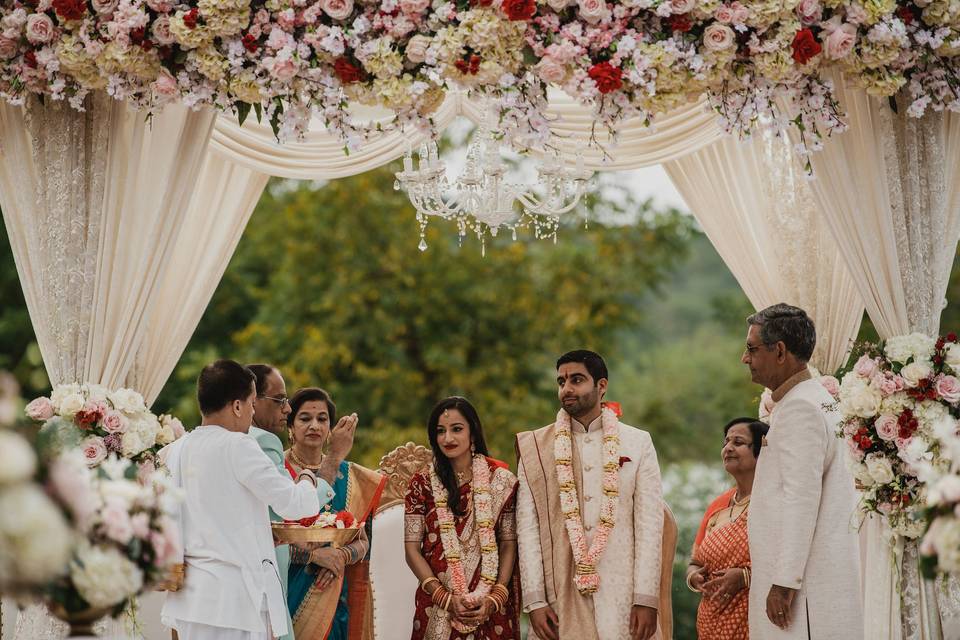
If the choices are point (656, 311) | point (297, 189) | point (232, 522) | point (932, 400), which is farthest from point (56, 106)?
point (656, 311)

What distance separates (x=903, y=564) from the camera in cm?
520

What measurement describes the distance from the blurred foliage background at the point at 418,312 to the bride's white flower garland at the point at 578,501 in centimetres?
824

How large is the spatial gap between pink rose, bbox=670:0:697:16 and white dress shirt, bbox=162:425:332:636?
2554mm

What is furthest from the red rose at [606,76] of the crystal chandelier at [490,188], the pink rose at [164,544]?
the pink rose at [164,544]

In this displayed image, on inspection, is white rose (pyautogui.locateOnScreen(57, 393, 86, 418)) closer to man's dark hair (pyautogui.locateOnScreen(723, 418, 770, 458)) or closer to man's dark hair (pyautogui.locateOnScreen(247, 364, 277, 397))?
man's dark hair (pyautogui.locateOnScreen(247, 364, 277, 397))

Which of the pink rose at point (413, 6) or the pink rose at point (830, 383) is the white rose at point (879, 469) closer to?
the pink rose at point (830, 383)

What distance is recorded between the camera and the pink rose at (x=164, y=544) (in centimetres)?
345

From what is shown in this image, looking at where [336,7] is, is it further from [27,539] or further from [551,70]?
[27,539]

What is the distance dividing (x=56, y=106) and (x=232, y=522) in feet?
7.50

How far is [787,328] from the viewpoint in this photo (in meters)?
5.21

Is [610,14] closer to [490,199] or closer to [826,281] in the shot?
[490,199]

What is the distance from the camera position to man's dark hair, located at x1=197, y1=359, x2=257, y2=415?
489 cm

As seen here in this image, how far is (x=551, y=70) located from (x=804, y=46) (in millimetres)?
1094

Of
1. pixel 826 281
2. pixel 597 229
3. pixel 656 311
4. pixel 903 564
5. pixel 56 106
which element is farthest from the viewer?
pixel 656 311
